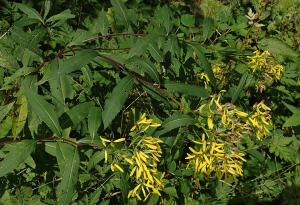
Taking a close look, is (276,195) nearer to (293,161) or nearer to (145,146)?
(293,161)

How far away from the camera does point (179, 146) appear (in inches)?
95.8

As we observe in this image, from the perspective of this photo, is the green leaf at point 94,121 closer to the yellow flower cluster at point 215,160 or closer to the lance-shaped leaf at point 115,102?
the lance-shaped leaf at point 115,102

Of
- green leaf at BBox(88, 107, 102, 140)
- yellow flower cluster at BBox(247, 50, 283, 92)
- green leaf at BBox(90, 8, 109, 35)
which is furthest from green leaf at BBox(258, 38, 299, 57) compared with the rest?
green leaf at BBox(88, 107, 102, 140)

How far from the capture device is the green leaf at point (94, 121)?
182 centimetres

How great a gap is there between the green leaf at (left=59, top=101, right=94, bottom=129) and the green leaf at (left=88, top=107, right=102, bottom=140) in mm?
42

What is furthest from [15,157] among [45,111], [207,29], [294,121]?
[294,121]

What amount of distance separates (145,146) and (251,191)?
2.18m

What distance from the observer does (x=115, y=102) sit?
1641mm

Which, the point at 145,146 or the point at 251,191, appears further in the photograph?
the point at 251,191

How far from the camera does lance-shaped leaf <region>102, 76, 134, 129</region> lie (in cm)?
161

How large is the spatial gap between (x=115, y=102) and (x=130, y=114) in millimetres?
1278

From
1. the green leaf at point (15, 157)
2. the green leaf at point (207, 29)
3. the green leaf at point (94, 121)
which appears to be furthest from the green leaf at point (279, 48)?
the green leaf at point (15, 157)

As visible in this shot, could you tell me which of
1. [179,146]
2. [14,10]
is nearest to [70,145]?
[179,146]

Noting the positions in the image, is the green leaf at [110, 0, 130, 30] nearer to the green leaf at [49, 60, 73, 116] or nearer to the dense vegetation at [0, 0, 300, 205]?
the dense vegetation at [0, 0, 300, 205]
